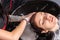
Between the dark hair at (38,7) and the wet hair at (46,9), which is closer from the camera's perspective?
the wet hair at (46,9)

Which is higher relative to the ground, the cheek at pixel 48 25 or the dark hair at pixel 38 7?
the dark hair at pixel 38 7

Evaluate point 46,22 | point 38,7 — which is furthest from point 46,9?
point 46,22

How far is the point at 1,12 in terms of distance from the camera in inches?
61.7

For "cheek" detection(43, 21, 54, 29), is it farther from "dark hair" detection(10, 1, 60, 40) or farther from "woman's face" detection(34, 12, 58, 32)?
"dark hair" detection(10, 1, 60, 40)

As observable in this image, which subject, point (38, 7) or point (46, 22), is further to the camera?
point (38, 7)

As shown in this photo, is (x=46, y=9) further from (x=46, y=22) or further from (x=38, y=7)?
(x=46, y=22)

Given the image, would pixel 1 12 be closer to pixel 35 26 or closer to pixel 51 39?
pixel 35 26

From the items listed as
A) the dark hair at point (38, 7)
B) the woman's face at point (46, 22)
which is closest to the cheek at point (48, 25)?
the woman's face at point (46, 22)

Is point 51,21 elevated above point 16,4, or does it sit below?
below

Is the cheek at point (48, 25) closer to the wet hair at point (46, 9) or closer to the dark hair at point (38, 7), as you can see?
the wet hair at point (46, 9)

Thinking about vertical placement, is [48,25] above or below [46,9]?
below

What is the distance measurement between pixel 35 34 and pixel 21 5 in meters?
0.45

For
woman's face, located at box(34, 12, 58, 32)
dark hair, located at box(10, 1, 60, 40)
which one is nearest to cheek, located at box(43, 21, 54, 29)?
woman's face, located at box(34, 12, 58, 32)

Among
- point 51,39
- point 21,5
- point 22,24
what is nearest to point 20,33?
point 22,24
